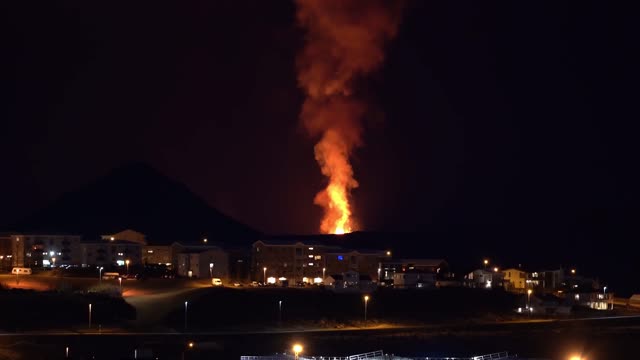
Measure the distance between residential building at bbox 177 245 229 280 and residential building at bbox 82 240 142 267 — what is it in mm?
7295

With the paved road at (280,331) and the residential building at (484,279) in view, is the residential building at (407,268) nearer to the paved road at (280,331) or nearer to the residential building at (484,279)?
the residential building at (484,279)

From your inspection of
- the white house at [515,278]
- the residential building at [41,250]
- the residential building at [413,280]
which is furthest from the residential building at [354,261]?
the residential building at [41,250]

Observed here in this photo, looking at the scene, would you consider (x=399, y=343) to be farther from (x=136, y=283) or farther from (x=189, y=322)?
(x=136, y=283)

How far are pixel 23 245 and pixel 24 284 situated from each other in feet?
56.8

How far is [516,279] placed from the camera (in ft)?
246

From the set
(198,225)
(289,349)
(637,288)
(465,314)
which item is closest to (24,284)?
(289,349)

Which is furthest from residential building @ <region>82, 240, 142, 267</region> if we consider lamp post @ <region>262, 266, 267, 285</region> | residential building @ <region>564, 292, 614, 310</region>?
residential building @ <region>564, 292, 614, 310</region>

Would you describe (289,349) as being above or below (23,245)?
below

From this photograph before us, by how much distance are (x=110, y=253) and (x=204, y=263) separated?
12056mm

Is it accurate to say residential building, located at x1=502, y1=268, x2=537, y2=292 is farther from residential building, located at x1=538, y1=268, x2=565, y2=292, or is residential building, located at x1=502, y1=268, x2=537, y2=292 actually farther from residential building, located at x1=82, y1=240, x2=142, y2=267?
residential building, located at x1=82, y1=240, x2=142, y2=267

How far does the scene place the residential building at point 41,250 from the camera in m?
74.8

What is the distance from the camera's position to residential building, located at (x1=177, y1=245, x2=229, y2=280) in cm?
6846

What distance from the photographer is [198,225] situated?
144m

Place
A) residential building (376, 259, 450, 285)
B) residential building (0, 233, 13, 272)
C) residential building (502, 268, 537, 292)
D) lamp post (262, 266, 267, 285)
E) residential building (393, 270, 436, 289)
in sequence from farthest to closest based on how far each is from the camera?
residential building (0, 233, 13, 272) < residential building (502, 268, 537, 292) < residential building (376, 259, 450, 285) < lamp post (262, 266, 267, 285) < residential building (393, 270, 436, 289)
